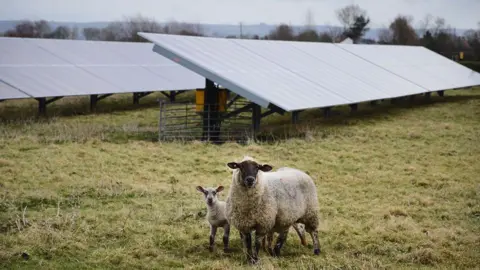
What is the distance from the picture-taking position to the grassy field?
8938 millimetres

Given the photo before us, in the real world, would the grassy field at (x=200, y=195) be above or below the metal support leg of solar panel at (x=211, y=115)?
Answer: below

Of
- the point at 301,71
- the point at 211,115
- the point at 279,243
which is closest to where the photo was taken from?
the point at 279,243

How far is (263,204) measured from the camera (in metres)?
8.75

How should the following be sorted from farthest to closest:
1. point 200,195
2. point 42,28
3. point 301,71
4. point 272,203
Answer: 1. point 42,28
2. point 301,71
3. point 200,195
4. point 272,203

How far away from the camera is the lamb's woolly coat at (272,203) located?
870cm

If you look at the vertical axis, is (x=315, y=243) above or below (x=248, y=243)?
below

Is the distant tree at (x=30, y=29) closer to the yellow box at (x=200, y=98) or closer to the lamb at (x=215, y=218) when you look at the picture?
the yellow box at (x=200, y=98)

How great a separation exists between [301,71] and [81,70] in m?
9.92

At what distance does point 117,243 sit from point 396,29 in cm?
9812

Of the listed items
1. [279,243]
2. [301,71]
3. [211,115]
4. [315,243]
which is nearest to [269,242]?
[279,243]

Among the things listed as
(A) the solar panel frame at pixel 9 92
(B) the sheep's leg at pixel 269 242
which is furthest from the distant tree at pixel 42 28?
(B) the sheep's leg at pixel 269 242

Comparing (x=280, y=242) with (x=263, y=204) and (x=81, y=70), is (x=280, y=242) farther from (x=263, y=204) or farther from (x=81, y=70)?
(x=81, y=70)

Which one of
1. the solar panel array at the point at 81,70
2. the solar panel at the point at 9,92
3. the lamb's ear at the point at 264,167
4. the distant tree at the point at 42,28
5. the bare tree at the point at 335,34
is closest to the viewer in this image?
the lamb's ear at the point at 264,167

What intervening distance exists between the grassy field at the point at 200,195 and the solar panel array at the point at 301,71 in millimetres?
1226
